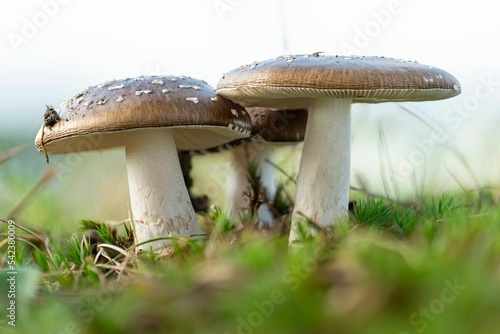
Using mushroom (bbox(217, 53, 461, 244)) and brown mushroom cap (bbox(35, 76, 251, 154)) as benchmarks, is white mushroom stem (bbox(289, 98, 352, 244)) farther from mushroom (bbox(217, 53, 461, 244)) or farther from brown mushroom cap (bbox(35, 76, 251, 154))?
brown mushroom cap (bbox(35, 76, 251, 154))

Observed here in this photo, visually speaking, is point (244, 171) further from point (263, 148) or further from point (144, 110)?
point (144, 110)

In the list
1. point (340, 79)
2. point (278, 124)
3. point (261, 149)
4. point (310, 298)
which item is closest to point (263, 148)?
point (261, 149)

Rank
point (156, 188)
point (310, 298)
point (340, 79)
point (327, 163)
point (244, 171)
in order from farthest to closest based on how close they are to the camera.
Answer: point (244, 171)
point (156, 188)
point (327, 163)
point (340, 79)
point (310, 298)

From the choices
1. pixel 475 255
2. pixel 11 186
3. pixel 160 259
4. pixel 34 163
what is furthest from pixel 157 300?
pixel 34 163

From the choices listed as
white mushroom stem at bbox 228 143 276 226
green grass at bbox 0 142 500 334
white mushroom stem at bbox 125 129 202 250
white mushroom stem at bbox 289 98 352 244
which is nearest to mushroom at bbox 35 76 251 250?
white mushroom stem at bbox 125 129 202 250

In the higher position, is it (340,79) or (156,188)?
(340,79)

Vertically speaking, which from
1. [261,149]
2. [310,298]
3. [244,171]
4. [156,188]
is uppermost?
[310,298]

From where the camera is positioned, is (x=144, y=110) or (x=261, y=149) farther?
(x=261, y=149)
